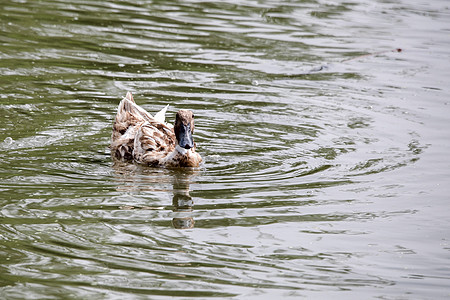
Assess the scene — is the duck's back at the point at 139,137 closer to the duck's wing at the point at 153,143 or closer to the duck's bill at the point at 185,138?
the duck's wing at the point at 153,143

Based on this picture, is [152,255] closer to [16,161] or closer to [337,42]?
[16,161]

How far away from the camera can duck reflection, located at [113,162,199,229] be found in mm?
8023

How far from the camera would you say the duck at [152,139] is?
980cm

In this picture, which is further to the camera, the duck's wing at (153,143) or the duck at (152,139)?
the duck's wing at (153,143)

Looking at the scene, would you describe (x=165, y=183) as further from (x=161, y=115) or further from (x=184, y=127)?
(x=161, y=115)

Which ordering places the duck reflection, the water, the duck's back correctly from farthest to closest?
the duck's back
the duck reflection
the water

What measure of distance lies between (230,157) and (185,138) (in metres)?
0.70

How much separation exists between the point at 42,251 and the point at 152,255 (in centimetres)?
89

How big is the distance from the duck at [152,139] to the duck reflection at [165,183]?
150mm

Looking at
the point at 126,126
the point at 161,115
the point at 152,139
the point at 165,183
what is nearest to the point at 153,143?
the point at 152,139

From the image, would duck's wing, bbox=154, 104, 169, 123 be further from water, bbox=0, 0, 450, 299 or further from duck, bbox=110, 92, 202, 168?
water, bbox=0, 0, 450, 299

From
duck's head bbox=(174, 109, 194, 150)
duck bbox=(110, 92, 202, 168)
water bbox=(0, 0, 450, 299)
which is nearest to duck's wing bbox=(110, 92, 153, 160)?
duck bbox=(110, 92, 202, 168)

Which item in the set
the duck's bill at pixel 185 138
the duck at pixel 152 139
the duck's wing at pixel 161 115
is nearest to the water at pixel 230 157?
the duck at pixel 152 139

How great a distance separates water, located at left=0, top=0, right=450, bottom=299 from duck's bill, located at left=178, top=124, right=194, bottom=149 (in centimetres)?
36
